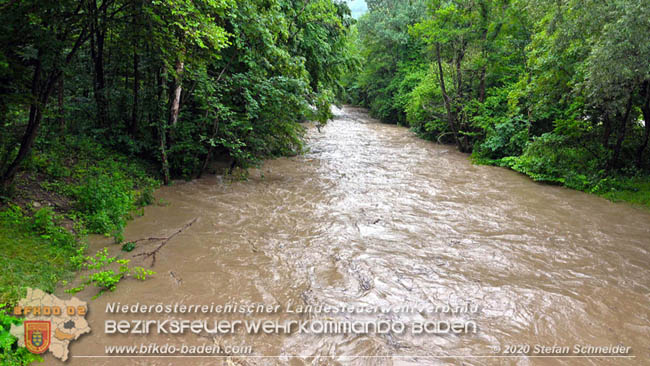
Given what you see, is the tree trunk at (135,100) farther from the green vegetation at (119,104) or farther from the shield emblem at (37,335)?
the shield emblem at (37,335)

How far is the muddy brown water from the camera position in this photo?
3.33m

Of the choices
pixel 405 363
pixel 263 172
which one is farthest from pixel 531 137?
pixel 405 363

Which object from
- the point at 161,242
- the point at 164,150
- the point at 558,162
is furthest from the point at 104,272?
the point at 558,162

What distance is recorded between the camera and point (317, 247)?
5523mm

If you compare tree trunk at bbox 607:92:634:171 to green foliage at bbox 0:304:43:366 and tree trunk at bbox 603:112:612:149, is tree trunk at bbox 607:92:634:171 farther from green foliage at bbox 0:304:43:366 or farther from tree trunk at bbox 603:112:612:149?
green foliage at bbox 0:304:43:366

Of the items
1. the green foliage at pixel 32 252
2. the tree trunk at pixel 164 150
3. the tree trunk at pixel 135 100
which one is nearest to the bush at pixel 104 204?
the green foliage at pixel 32 252

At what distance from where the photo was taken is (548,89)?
33.1ft

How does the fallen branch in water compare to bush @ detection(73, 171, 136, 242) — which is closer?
the fallen branch in water

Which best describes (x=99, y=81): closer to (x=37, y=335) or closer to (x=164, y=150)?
(x=164, y=150)

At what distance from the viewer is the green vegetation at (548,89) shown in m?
6.85

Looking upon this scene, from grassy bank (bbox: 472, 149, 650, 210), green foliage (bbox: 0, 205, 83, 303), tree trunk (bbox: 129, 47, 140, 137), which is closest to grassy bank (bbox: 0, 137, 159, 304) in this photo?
green foliage (bbox: 0, 205, 83, 303)

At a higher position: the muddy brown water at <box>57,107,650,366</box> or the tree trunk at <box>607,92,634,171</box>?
the tree trunk at <box>607,92,634,171</box>

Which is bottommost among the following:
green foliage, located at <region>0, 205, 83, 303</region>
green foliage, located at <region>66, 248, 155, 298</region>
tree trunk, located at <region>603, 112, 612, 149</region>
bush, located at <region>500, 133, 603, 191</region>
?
green foliage, located at <region>66, 248, 155, 298</region>

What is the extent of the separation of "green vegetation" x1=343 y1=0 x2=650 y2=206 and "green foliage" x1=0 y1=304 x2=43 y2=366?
9.48 metres
